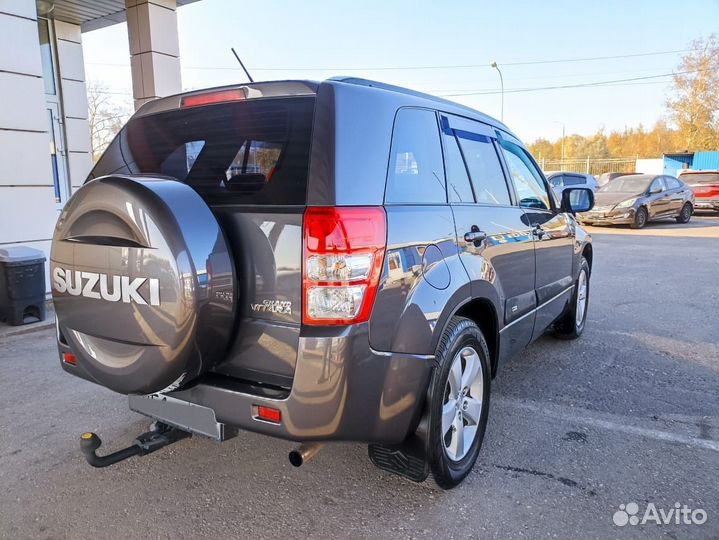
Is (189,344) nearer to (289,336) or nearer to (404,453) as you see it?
(289,336)

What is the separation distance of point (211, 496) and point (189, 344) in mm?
1030

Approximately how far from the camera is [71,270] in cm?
224

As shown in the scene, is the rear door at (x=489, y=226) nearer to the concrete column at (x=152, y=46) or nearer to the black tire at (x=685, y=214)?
the concrete column at (x=152, y=46)

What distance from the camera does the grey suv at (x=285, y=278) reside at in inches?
78.3

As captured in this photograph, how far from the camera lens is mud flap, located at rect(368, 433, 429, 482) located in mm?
2355

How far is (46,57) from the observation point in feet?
32.7

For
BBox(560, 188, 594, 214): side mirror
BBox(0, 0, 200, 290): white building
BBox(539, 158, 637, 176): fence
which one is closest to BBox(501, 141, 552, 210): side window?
BBox(560, 188, 594, 214): side mirror

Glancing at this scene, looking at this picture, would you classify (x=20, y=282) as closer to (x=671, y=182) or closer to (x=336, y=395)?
(x=336, y=395)

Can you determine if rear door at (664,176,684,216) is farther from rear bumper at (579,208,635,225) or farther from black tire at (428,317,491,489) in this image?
black tire at (428,317,491,489)

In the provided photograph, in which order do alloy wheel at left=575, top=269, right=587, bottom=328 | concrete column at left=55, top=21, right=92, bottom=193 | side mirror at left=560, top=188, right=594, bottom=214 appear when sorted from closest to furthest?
side mirror at left=560, top=188, right=594, bottom=214 < alloy wheel at left=575, top=269, right=587, bottom=328 < concrete column at left=55, top=21, right=92, bottom=193

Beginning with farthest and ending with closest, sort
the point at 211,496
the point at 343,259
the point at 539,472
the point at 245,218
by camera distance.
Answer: the point at 539,472 < the point at 211,496 < the point at 245,218 < the point at 343,259

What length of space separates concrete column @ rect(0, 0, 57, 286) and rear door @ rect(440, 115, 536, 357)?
541cm

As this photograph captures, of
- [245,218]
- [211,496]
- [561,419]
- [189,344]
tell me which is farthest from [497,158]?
[211,496]

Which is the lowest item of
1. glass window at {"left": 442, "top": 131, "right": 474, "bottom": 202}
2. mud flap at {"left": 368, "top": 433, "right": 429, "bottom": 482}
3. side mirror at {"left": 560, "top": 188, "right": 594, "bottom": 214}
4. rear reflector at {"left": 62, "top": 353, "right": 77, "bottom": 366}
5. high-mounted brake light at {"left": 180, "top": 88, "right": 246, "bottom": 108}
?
mud flap at {"left": 368, "top": 433, "right": 429, "bottom": 482}
